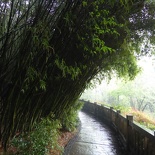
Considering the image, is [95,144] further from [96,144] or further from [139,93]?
[139,93]

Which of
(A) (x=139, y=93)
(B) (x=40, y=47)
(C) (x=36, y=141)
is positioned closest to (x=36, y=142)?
(C) (x=36, y=141)

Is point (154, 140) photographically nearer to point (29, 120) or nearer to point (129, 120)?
point (129, 120)


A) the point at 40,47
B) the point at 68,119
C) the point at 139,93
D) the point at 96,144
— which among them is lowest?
the point at 96,144

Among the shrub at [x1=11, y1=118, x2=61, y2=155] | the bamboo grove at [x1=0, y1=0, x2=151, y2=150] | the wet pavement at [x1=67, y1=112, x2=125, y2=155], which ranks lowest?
the wet pavement at [x1=67, y1=112, x2=125, y2=155]

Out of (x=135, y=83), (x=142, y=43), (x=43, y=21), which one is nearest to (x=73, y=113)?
(x=142, y=43)

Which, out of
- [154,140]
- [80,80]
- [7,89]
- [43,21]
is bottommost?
[154,140]

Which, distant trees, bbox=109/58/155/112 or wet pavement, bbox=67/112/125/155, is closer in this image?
wet pavement, bbox=67/112/125/155

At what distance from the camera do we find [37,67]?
2.76 metres

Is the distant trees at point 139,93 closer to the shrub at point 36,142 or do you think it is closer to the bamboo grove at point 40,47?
the bamboo grove at point 40,47

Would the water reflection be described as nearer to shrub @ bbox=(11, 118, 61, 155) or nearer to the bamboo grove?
shrub @ bbox=(11, 118, 61, 155)

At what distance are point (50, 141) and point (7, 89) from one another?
1098 mm

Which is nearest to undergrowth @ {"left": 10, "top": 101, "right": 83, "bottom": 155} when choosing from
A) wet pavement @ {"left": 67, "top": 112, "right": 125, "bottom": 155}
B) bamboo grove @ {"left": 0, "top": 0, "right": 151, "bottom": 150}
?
bamboo grove @ {"left": 0, "top": 0, "right": 151, "bottom": 150}

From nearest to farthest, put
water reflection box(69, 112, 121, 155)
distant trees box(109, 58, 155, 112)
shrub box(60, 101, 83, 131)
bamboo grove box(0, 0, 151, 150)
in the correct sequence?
1. bamboo grove box(0, 0, 151, 150)
2. water reflection box(69, 112, 121, 155)
3. shrub box(60, 101, 83, 131)
4. distant trees box(109, 58, 155, 112)

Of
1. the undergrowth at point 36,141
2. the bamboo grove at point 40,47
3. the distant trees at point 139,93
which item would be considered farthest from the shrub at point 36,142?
the distant trees at point 139,93
